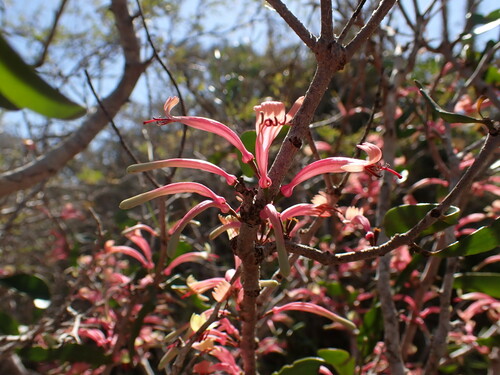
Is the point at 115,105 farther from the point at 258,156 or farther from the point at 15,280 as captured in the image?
the point at 258,156

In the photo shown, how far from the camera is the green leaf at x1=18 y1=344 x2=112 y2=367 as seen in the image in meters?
1.00

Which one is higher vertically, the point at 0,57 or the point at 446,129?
the point at 446,129

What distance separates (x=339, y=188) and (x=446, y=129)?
0.54m

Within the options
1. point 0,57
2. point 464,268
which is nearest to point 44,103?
point 0,57

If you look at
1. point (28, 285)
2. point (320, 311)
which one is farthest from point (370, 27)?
point (28, 285)

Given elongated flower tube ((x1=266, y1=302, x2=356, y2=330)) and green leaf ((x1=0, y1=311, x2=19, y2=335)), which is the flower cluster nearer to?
elongated flower tube ((x1=266, y1=302, x2=356, y2=330))

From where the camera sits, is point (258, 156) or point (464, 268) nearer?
point (258, 156)

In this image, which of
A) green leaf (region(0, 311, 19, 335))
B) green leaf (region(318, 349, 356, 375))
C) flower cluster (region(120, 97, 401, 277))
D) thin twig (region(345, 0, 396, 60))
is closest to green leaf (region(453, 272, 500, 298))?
green leaf (region(318, 349, 356, 375))

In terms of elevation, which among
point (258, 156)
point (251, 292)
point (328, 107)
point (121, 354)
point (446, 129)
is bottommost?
point (121, 354)

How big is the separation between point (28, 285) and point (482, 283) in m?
1.08

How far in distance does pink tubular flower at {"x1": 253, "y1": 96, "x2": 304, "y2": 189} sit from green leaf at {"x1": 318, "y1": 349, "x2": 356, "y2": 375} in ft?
1.80

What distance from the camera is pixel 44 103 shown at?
0.66 metres

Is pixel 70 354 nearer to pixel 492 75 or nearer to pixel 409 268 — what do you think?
pixel 409 268

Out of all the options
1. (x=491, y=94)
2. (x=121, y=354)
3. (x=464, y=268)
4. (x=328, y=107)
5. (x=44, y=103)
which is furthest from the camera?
(x=328, y=107)
